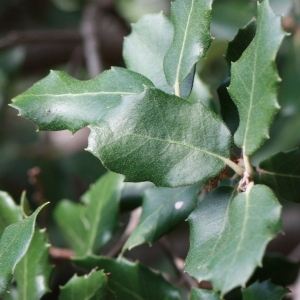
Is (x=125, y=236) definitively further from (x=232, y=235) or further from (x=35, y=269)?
(x=232, y=235)

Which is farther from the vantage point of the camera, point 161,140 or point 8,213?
point 8,213

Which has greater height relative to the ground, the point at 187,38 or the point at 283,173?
the point at 187,38

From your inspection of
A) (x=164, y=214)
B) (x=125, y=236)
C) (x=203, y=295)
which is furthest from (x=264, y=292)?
(x=125, y=236)

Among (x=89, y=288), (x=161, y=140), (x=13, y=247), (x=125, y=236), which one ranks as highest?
(x=161, y=140)

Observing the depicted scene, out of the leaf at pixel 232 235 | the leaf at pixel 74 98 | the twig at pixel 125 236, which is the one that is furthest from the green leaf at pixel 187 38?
the twig at pixel 125 236

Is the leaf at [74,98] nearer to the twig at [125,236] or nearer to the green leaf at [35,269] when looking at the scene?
the green leaf at [35,269]

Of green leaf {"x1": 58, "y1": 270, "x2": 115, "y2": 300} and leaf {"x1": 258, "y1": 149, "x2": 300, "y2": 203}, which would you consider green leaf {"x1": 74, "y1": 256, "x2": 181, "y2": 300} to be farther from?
leaf {"x1": 258, "y1": 149, "x2": 300, "y2": 203}

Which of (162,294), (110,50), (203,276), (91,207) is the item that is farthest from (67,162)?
(203,276)
